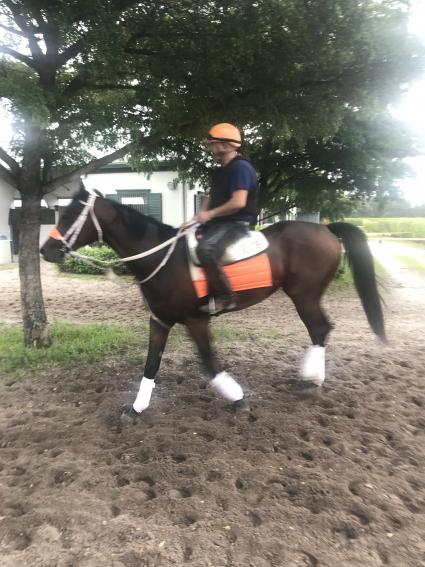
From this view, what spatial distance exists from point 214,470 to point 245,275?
65.0 inches

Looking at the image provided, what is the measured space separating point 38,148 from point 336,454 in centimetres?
441

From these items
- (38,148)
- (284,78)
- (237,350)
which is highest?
(284,78)

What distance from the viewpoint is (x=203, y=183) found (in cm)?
1100

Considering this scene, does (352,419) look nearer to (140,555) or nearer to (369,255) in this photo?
(369,255)

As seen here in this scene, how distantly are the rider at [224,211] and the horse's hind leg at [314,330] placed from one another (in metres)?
0.87

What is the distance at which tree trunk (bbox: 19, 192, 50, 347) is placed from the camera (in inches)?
224

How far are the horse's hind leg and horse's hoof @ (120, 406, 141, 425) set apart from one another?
1.76 meters

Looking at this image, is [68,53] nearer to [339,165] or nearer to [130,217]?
[130,217]

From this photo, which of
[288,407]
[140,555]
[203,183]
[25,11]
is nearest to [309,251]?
[288,407]

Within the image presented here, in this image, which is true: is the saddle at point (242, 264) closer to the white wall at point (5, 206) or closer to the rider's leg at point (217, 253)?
the rider's leg at point (217, 253)

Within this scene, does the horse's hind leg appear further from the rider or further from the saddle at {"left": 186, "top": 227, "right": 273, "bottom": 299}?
the rider

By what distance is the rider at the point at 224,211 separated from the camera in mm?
3699

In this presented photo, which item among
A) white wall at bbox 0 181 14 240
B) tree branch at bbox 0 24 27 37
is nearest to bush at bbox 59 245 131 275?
white wall at bbox 0 181 14 240

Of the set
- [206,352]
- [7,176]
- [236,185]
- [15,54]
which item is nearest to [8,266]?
[7,176]
